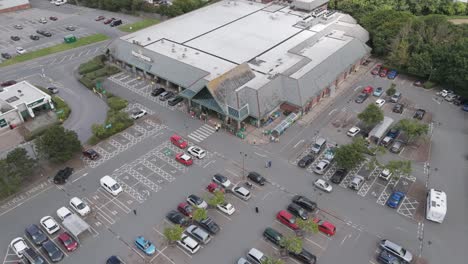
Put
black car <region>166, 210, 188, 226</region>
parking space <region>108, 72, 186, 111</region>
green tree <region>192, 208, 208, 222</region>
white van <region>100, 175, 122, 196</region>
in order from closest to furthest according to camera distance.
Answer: green tree <region>192, 208, 208, 222</region> < black car <region>166, 210, 188, 226</region> < white van <region>100, 175, 122, 196</region> < parking space <region>108, 72, 186, 111</region>

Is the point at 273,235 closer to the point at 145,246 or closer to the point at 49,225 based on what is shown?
the point at 145,246

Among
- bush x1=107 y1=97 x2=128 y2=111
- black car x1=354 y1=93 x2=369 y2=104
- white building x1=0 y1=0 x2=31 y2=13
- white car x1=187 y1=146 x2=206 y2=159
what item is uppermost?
white building x1=0 y1=0 x2=31 y2=13

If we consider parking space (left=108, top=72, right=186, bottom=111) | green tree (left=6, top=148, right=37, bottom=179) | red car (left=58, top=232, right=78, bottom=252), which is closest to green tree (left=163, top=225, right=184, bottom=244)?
red car (left=58, top=232, right=78, bottom=252)

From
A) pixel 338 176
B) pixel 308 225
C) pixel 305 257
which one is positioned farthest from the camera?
pixel 338 176

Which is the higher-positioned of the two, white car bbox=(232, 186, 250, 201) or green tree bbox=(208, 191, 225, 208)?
green tree bbox=(208, 191, 225, 208)

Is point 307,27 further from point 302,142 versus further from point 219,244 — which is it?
point 219,244

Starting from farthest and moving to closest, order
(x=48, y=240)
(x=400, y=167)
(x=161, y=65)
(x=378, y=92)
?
(x=161, y=65) → (x=378, y=92) → (x=400, y=167) → (x=48, y=240)

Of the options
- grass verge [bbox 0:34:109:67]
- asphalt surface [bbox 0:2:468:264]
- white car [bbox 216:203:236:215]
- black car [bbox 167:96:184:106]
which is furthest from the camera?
grass verge [bbox 0:34:109:67]

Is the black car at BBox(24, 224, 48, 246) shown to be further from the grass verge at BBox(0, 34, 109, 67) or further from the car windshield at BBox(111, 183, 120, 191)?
the grass verge at BBox(0, 34, 109, 67)

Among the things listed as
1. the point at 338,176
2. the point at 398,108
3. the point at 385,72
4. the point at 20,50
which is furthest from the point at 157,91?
the point at 385,72
